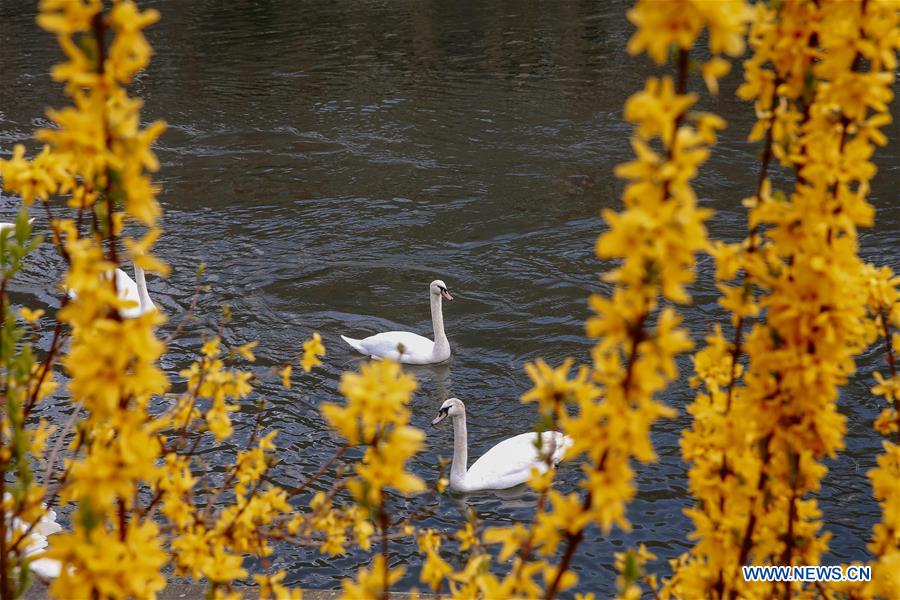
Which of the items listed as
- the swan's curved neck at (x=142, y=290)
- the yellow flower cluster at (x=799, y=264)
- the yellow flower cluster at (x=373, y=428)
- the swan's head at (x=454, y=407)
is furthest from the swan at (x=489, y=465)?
the yellow flower cluster at (x=373, y=428)

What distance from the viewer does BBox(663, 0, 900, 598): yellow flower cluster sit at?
1836 millimetres

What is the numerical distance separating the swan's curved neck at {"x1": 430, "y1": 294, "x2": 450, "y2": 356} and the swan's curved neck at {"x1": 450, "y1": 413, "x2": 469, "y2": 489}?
5.17 ft

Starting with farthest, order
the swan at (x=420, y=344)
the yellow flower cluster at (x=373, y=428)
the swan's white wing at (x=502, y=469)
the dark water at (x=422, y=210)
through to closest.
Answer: the swan at (x=420, y=344)
the dark water at (x=422, y=210)
the swan's white wing at (x=502, y=469)
the yellow flower cluster at (x=373, y=428)

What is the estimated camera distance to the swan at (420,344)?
8.11 meters

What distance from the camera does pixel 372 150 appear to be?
41.5 feet

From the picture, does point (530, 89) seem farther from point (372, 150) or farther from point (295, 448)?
point (295, 448)

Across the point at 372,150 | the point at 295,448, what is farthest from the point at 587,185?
the point at 295,448

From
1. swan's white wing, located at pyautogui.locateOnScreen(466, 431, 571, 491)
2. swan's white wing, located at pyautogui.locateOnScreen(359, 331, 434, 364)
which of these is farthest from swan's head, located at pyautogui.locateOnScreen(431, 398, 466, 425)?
swan's white wing, located at pyautogui.locateOnScreen(359, 331, 434, 364)

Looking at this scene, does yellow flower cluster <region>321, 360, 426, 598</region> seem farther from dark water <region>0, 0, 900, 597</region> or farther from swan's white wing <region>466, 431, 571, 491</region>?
swan's white wing <region>466, 431, 571, 491</region>

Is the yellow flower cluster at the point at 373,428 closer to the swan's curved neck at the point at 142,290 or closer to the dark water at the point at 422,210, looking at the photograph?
the dark water at the point at 422,210

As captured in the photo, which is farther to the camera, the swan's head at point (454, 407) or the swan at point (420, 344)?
the swan at point (420, 344)

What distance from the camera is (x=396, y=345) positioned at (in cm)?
814

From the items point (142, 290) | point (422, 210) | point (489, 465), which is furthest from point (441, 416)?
point (422, 210)

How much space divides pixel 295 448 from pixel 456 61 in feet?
Answer: 36.3
